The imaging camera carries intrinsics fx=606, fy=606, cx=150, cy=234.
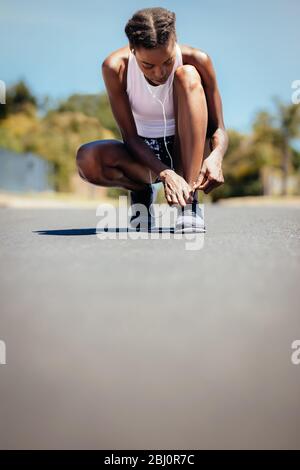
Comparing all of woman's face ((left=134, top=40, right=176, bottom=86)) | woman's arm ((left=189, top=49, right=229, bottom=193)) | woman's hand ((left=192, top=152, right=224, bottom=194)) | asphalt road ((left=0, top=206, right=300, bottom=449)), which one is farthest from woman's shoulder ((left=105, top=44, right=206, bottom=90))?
asphalt road ((left=0, top=206, right=300, bottom=449))

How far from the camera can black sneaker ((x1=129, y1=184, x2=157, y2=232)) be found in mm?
4152

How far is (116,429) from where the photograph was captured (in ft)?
3.52

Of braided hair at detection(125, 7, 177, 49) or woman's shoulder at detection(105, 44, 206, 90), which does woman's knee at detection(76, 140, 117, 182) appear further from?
braided hair at detection(125, 7, 177, 49)

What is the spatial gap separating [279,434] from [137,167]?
9.76ft

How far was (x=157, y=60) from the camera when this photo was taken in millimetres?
3230

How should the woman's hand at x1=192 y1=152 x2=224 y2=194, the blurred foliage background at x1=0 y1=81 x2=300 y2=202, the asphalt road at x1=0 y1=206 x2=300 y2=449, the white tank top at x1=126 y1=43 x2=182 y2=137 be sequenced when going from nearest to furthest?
the asphalt road at x1=0 y1=206 x2=300 y2=449, the woman's hand at x1=192 y1=152 x2=224 y2=194, the white tank top at x1=126 y1=43 x2=182 y2=137, the blurred foliage background at x1=0 y1=81 x2=300 y2=202

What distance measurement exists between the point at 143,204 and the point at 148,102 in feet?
2.53

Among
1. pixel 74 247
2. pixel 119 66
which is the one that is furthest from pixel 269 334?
pixel 119 66

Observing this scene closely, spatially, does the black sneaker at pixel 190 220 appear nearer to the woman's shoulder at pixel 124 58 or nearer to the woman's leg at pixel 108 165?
the woman's leg at pixel 108 165

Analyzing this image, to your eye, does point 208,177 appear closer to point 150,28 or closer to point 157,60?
point 157,60

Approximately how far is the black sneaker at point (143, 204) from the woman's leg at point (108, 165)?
134 mm

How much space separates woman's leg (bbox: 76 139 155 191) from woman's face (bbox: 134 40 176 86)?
57cm

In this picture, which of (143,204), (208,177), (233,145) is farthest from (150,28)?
(233,145)
